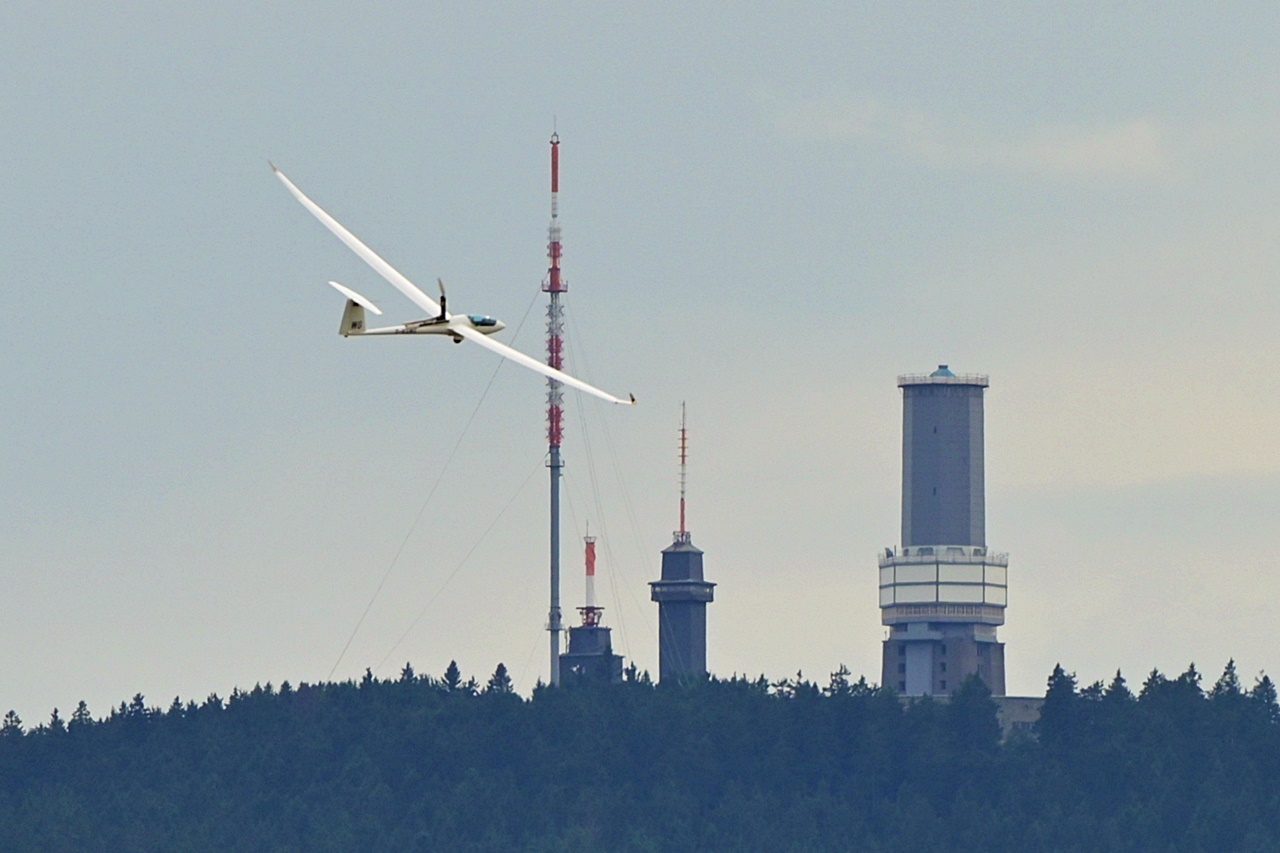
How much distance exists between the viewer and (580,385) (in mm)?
98562

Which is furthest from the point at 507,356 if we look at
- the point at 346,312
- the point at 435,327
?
the point at 346,312

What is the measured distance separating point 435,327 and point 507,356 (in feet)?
7.52

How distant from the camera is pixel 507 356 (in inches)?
3974

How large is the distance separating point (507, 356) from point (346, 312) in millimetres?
11128

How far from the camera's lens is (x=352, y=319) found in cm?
11088

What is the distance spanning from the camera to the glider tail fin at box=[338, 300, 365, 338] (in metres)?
109

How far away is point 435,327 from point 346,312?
1077 centimetres

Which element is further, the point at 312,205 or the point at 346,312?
the point at 346,312

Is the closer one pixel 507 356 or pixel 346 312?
pixel 507 356

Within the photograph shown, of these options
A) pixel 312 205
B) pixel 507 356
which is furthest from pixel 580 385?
pixel 312 205

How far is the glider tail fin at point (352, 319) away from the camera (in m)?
109

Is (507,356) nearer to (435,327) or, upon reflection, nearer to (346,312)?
(435,327)

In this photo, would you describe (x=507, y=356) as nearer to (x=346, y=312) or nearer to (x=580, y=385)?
(x=580, y=385)

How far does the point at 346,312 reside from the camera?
110500 millimetres
